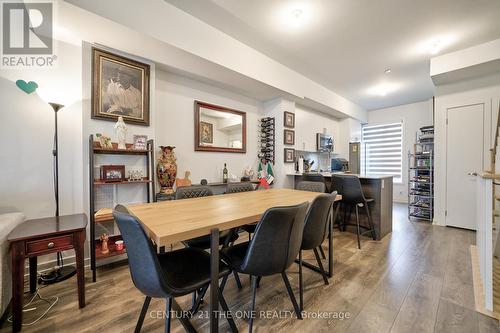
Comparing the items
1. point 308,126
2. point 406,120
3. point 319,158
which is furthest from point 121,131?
point 406,120

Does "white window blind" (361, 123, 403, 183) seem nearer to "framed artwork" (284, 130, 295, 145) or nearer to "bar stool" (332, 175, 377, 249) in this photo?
"framed artwork" (284, 130, 295, 145)

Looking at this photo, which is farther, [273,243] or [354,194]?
[354,194]

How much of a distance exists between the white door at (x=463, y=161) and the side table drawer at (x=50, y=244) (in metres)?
5.42

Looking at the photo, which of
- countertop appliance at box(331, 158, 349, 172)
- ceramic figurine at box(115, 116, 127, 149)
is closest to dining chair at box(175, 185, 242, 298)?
ceramic figurine at box(115, 116, 127, 149)

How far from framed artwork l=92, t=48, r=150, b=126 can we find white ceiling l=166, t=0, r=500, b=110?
921 mm

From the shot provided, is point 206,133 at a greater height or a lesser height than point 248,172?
greater

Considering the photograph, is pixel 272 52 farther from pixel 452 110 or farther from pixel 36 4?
pixel 452 110

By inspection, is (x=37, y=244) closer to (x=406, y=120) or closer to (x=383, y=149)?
(x=383, y=149)

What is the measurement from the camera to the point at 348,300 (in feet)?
5.65

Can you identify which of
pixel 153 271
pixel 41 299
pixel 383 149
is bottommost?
pixel 41 299

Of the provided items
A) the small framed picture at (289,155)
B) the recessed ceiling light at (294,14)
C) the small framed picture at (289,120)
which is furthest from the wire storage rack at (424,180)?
the recessed ceiling light at (294,14)

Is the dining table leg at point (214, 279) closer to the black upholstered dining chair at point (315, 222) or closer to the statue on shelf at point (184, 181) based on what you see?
the black upholstered dining chair at point (315, 222)

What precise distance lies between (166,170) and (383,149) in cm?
636

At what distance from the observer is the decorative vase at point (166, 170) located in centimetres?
280
